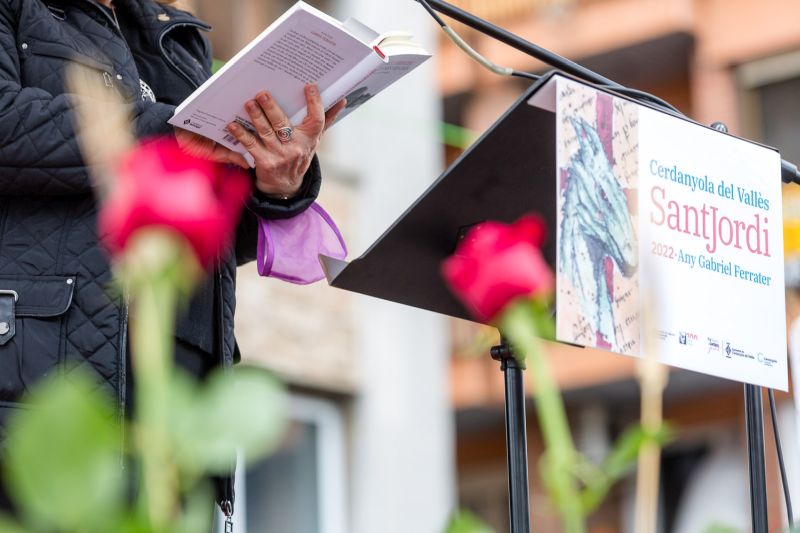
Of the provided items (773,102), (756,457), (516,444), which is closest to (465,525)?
(516,444)

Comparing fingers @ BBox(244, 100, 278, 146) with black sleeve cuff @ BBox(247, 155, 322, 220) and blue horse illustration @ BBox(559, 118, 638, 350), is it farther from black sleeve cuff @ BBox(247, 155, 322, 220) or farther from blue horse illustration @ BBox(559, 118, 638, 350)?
blue horse illustration @ BBox(559, 118, 638, 350)

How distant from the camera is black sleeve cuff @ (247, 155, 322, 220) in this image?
1844mm

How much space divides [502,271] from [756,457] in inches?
38.3

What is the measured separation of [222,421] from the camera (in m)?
0.69

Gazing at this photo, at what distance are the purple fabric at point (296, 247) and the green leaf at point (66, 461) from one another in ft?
3.95

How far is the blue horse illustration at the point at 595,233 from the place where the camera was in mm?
→ 1341

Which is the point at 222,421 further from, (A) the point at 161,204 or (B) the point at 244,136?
(B) the point at 244,136

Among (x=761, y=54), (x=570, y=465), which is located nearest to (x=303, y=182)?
(x=570, y=465)

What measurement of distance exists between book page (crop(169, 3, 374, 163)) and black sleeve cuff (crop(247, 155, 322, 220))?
0.28 feet

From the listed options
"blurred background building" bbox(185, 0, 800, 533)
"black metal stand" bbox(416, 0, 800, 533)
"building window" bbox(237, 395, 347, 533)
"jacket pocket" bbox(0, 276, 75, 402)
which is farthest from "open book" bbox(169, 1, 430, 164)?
"building window" bbox(237, 395, 347, 533)

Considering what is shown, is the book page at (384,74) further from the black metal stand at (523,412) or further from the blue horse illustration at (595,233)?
the blue horse illustration at (595,233)

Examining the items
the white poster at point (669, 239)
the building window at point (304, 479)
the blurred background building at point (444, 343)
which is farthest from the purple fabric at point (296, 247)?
the building window at point (304, 479)

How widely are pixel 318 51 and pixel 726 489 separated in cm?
924

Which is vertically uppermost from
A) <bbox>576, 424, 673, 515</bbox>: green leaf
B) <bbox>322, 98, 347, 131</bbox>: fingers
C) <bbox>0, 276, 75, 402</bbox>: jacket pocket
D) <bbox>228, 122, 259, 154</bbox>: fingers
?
<bbox>322, 98, 347, 131</bbox>: fingers
